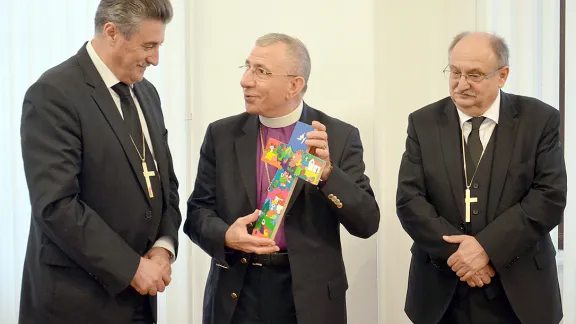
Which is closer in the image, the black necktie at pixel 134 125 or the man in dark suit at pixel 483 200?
the black necktie at pixel 134 125

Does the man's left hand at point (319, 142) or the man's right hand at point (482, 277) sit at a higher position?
the man's left hand at point (319, 142)

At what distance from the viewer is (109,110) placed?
2666mm

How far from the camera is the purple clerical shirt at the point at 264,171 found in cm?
298

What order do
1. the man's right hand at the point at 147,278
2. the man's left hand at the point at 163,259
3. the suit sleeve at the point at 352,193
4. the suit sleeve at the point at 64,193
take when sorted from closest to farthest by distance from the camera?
the suit sleeve at the point at 64,193 < the man's right hand at the point at 147,278 < the man's left hand at the point at 163,259 < the suit sleeve at the point at 352,193

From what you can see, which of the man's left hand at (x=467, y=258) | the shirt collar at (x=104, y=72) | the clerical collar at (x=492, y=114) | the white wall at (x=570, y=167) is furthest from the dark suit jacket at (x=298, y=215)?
the white wall at (x=570, y=167)

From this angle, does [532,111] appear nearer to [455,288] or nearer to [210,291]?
[455,288]

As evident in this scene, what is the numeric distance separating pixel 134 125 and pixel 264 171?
59 cm

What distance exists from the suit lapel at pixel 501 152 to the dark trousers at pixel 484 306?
11.6 inches

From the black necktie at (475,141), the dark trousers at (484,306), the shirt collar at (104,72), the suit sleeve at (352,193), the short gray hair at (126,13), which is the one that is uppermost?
the short gray hair at (126,13)

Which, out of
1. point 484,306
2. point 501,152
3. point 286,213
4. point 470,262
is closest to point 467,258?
point 470,262

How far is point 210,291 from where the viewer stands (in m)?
3.08

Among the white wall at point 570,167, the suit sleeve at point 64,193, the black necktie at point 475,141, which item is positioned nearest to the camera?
the suit sleeve at point 64,193

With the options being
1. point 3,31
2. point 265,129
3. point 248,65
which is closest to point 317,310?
point 265,129

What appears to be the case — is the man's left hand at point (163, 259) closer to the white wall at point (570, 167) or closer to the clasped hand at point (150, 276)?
the clasped hand at point (150, 276)
